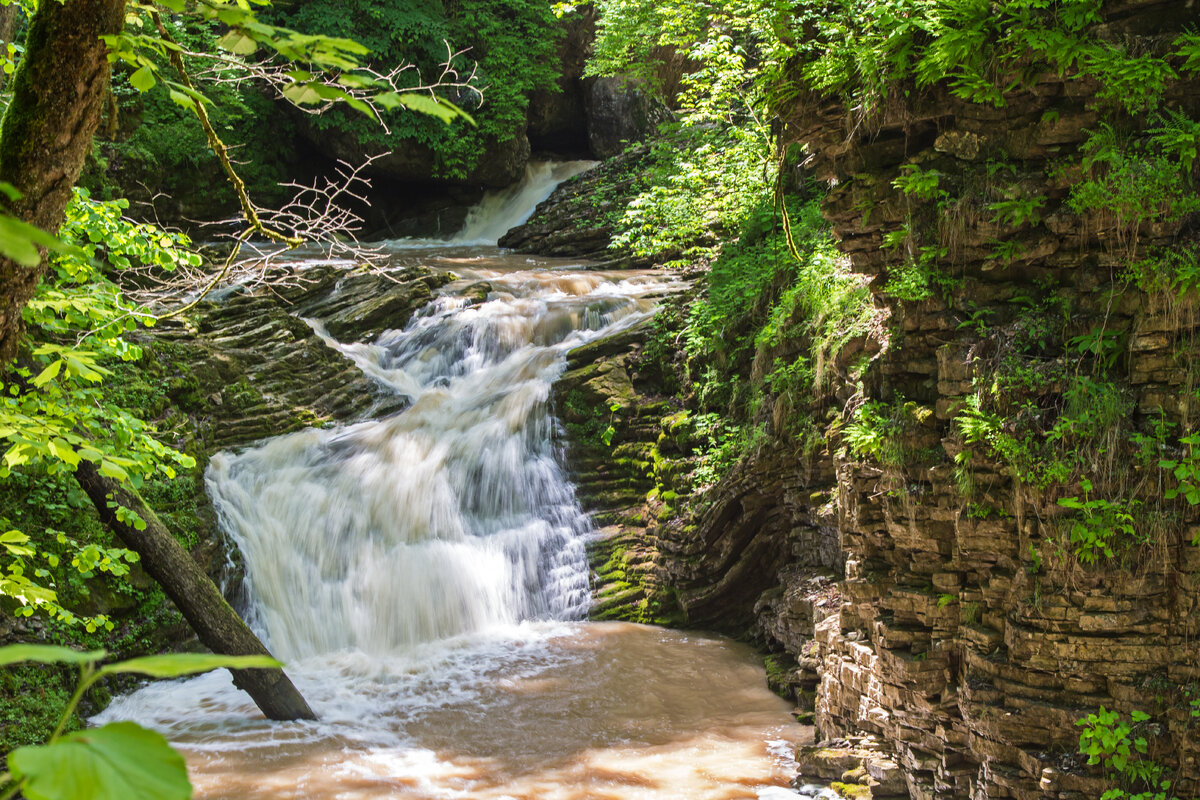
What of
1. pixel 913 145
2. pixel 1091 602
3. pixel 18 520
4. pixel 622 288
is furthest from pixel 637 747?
pixel 622 288

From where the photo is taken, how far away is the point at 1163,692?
184 inches

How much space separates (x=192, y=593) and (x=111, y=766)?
21.1ft

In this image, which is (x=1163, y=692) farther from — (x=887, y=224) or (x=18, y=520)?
(x=18, y=520)

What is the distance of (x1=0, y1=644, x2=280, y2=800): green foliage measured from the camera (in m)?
0.84

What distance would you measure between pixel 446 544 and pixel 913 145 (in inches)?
265

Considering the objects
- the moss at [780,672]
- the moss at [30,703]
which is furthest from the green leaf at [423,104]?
the moss at [780,672]

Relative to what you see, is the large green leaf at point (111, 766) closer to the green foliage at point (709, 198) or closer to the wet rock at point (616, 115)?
the green foliage at point (709, 198)

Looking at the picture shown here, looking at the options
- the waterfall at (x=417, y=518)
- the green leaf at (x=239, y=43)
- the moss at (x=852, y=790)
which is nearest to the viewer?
the green leaf at (x=239, y=43)

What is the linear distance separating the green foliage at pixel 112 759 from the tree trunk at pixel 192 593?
239 inches

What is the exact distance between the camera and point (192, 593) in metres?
6.61

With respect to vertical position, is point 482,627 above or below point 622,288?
below

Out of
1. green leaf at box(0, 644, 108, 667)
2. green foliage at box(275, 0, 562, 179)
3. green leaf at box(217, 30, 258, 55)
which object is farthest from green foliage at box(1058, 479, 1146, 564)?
green foliage at box(275, 0, 562, 179)

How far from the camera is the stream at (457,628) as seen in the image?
20.9 ft

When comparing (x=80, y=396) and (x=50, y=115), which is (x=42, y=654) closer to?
(x=50, y=115)
